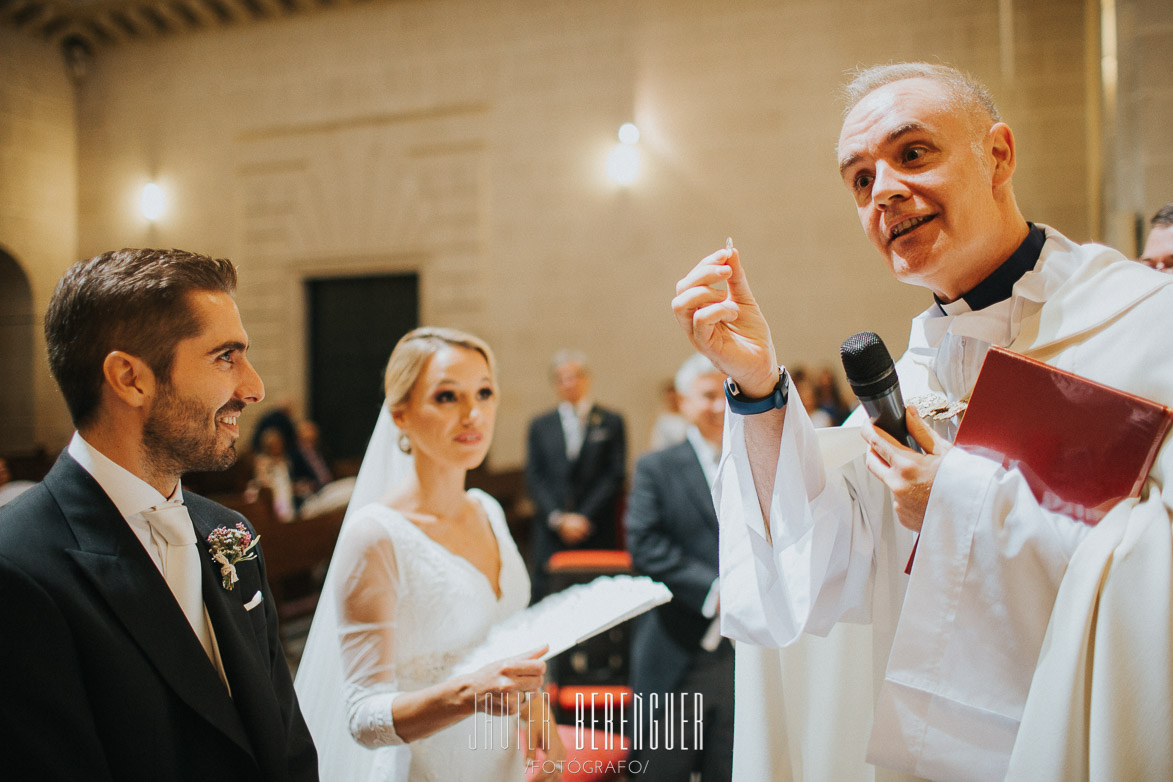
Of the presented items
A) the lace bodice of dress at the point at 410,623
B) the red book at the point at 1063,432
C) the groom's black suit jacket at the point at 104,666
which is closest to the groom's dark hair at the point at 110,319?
the groom's black suit jacket at the point at 104,666

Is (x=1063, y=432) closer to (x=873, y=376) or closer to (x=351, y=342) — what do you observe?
(x=873, y=376)

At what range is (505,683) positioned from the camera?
4.45ft

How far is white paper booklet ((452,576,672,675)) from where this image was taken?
1.41m

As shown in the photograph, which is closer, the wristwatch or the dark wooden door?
the wristwatch

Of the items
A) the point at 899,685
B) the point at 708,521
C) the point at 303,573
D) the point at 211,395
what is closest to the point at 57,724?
the point at 211,395

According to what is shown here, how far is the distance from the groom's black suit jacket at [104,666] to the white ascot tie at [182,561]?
0.07ft

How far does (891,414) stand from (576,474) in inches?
158

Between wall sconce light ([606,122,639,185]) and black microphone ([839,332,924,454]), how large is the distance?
6587mm

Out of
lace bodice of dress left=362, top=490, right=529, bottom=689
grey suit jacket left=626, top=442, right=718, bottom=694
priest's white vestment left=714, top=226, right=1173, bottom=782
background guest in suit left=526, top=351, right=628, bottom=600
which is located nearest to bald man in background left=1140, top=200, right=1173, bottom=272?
priest's white vestment left=714, top=226, right=1173, bottom=782

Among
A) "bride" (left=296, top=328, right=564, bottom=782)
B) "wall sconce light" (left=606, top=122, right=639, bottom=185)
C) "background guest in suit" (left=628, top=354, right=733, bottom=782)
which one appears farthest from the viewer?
"wall sconce light" (left=606, top=122, right=639, bottom=185)

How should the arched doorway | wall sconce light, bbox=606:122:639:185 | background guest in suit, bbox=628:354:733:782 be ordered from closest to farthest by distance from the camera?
the arched doorway, background guest in suit, bbox=628:354:733:782, wall sconce light, bbox=606:122:639:185

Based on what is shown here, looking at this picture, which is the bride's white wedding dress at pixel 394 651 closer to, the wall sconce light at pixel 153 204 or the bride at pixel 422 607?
the bride at pixel 422 607

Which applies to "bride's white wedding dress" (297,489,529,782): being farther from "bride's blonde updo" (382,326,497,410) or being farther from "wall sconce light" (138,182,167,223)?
"wall sconce light" (138,182,167,223)

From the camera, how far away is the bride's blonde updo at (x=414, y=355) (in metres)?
1.77
